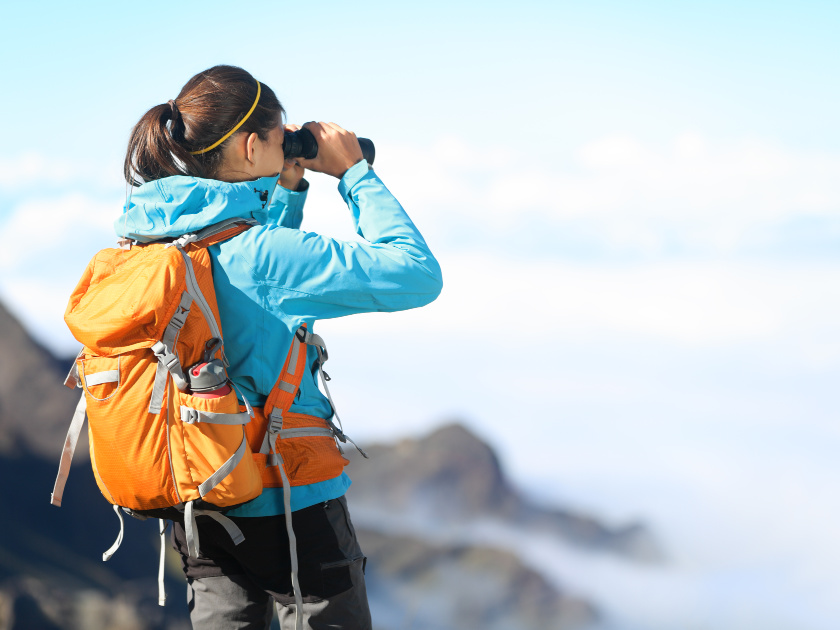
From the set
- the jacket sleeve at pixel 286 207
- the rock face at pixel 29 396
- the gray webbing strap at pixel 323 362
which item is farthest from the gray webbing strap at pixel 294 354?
the rock face at pixel 29 396

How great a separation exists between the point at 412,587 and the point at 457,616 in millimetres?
1049

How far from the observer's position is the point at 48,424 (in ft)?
26.9

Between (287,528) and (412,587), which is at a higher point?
(287,528)

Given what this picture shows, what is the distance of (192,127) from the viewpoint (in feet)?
5.92

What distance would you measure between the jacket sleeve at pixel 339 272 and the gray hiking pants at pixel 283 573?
51 centimetres

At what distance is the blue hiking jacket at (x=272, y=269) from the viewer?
5.59 ft

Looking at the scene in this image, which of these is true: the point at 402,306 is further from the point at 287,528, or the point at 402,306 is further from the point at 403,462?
the point at 403,462

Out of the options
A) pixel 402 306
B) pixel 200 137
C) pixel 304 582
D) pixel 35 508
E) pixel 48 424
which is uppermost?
pixel 200 137

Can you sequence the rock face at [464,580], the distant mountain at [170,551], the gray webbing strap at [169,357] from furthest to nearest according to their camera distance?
1. the rock face at [464,580]
2. the distant mountain at [170,551]
3. the gray webbing strap at [169,357]

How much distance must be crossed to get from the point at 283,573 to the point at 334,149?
1044 mm

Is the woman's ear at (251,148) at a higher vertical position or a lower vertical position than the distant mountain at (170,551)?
higher

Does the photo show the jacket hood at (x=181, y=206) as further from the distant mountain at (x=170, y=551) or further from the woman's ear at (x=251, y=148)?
the distant mountain at (x=170, y=551)

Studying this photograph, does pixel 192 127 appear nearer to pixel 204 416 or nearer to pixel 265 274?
pixel 265 274

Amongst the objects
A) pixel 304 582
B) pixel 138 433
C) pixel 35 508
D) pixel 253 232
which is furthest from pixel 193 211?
pixel 35 508
